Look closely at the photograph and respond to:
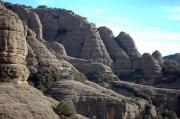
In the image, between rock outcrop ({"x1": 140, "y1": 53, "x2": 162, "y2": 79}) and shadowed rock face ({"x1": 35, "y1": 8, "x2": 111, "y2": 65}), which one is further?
shadowed rock face ({"x1": 35, "y1": 8, "x2": 111, "y2": 65})

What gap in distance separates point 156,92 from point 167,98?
3.25 meters

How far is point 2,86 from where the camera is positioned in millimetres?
57938

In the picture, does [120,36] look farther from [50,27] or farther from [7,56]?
[7,56]

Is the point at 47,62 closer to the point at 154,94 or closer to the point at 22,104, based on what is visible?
the point at 154,94

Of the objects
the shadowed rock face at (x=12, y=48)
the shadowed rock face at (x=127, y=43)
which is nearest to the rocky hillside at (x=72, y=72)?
the shadowed rock face at (x=12, y=48)

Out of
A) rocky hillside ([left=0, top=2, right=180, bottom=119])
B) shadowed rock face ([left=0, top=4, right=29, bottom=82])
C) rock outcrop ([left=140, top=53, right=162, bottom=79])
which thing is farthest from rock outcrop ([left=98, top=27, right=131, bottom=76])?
shadowed rock face ([left=0, top=4, right=29, bottom=82])

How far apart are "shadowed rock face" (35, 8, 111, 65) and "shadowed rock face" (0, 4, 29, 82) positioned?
72319mm

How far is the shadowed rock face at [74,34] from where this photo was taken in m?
135

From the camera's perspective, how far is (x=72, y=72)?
3895 inches

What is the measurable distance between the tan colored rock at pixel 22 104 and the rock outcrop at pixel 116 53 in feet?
250

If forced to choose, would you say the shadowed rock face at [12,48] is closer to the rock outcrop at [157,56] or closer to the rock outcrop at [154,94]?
the rock outcrop at [154,94]

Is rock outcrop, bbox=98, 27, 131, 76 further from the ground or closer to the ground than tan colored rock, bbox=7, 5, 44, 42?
closer to the ground

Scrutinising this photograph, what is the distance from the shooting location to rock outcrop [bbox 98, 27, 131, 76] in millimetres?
136500

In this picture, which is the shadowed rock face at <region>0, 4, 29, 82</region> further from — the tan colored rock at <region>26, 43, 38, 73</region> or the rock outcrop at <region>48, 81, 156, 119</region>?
the tan colored rock at <region>26, 43, 38, 73</region>
